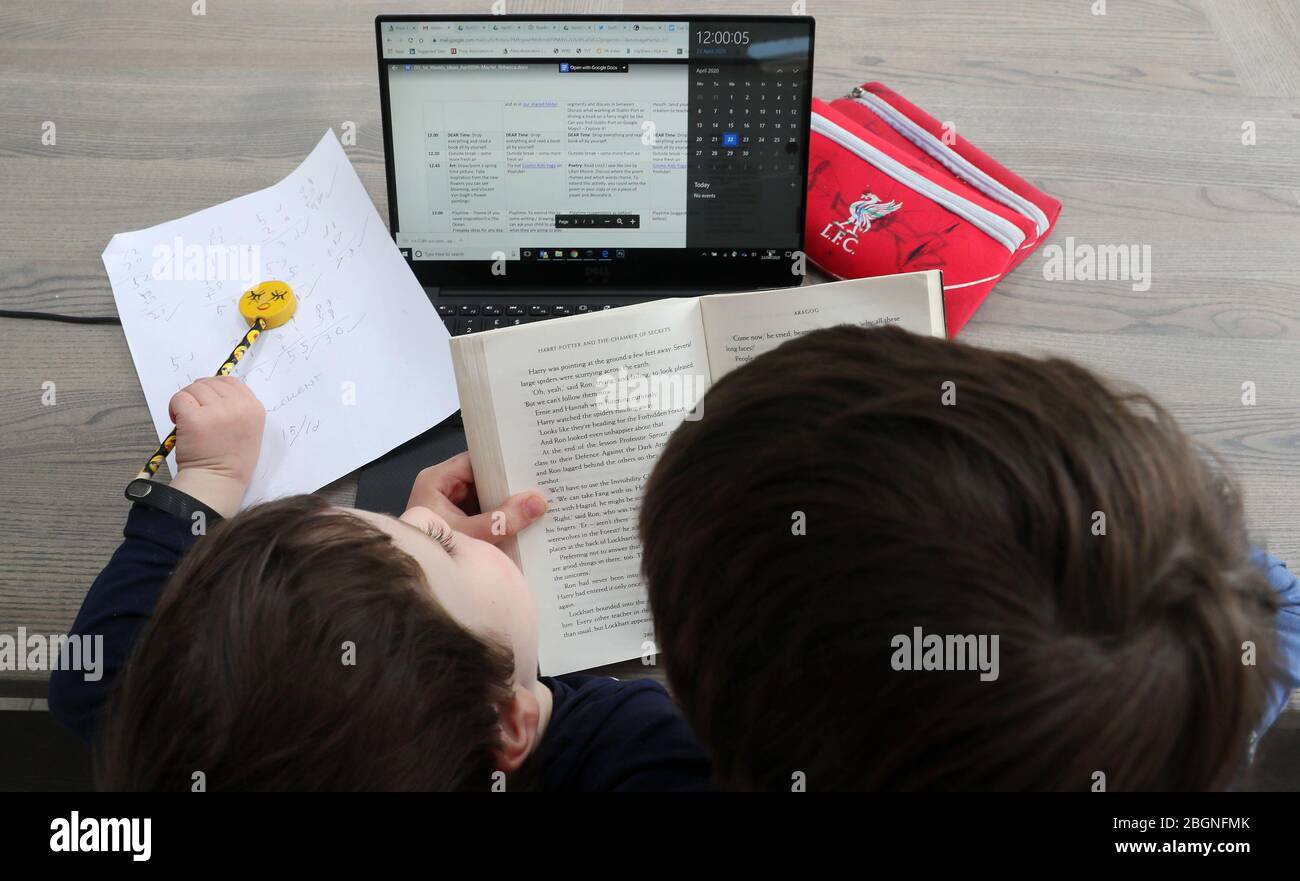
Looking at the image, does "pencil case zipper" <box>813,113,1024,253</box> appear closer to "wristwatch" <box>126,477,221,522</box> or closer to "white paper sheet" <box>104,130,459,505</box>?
"white paper sheet" <box>104,130,459,505</box>

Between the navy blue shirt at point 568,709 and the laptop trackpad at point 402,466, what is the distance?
14 cm

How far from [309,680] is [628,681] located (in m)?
0.23

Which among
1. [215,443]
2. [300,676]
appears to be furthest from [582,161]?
[300,676]

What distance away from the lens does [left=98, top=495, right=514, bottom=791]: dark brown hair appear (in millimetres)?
493

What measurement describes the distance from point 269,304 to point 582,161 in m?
0.29

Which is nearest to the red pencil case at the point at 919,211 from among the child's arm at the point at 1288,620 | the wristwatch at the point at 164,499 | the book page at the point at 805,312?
the book page at the point at 805,312

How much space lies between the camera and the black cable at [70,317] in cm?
79

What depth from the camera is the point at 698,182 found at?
30.3 inches

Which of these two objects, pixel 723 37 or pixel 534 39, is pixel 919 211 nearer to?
pixel 723 37

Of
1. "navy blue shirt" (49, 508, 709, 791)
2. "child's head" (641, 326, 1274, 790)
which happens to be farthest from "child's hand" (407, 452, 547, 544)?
"child's head" (641, 326, 1274, 790)

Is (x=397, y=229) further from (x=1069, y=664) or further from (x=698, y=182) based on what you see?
(x=1069, y=664)

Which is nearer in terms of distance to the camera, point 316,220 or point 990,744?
point 990,744

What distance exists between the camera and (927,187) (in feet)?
2.66
